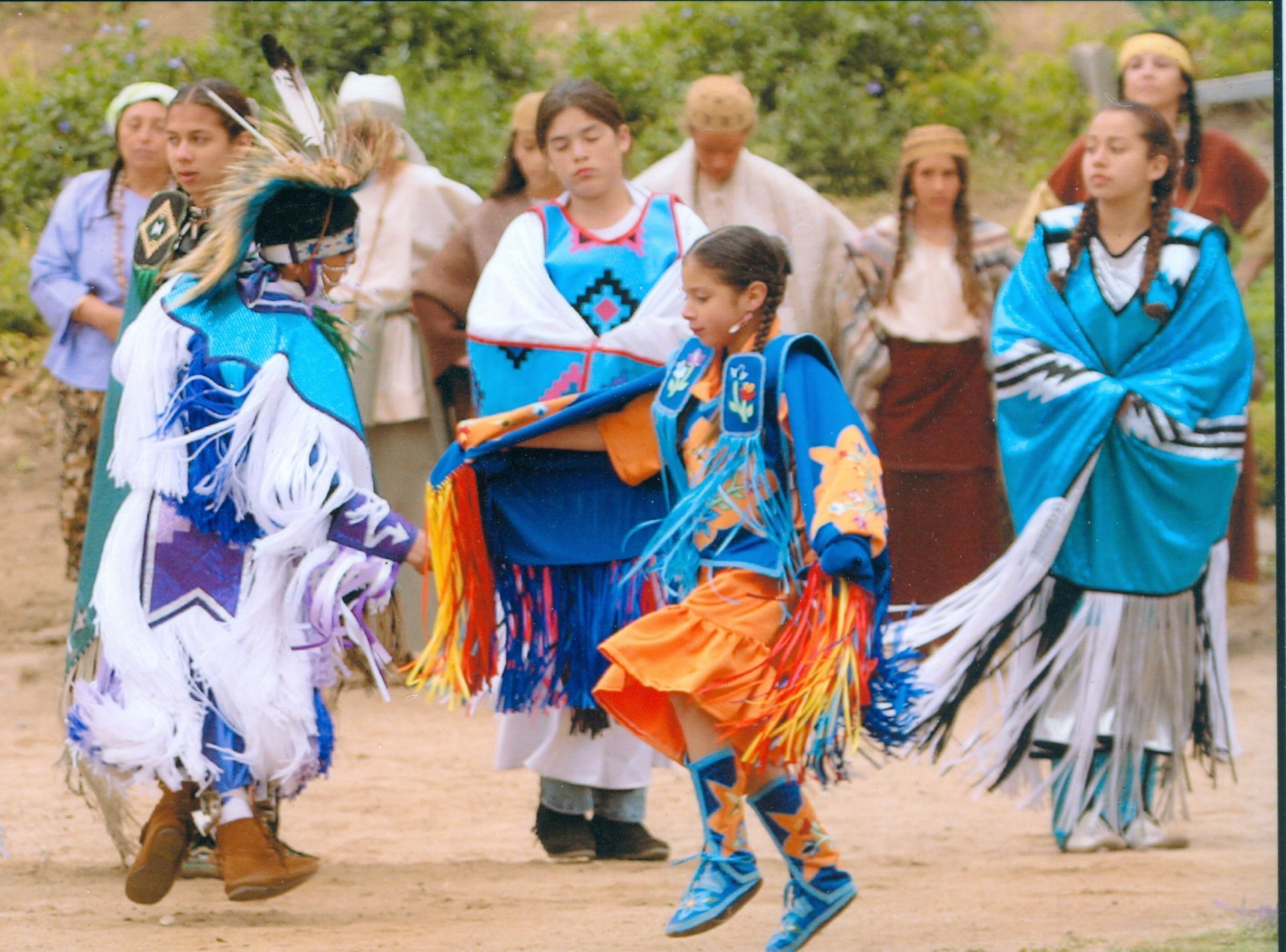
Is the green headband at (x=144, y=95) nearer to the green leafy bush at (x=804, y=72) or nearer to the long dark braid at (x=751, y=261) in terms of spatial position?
the long dark braid at (x=751, y=261)

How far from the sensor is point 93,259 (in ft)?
20.2

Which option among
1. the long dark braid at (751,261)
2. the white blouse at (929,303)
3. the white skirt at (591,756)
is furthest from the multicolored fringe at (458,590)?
the white blouse at (929,303)

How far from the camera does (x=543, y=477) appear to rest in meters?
4.71

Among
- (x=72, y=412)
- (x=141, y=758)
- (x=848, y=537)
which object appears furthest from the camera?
(x=72, y=412)

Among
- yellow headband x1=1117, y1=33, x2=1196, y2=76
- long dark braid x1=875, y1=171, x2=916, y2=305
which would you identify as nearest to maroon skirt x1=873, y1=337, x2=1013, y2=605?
long dark braid x1=875, y1=171, x2=916, y2=305

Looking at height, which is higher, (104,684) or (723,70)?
(723,70)

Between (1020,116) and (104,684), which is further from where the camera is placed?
(1020,116)

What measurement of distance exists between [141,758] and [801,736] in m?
1.43

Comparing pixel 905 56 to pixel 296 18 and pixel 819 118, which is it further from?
pixel 296 18

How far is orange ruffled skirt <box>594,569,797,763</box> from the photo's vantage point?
3.80 m

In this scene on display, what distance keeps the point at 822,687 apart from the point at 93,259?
3.36 m

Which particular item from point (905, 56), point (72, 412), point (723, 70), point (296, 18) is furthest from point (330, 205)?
point (905, 56)

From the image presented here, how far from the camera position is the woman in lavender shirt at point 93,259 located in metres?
5.93

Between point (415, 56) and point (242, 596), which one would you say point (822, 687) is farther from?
point (415, 56)
